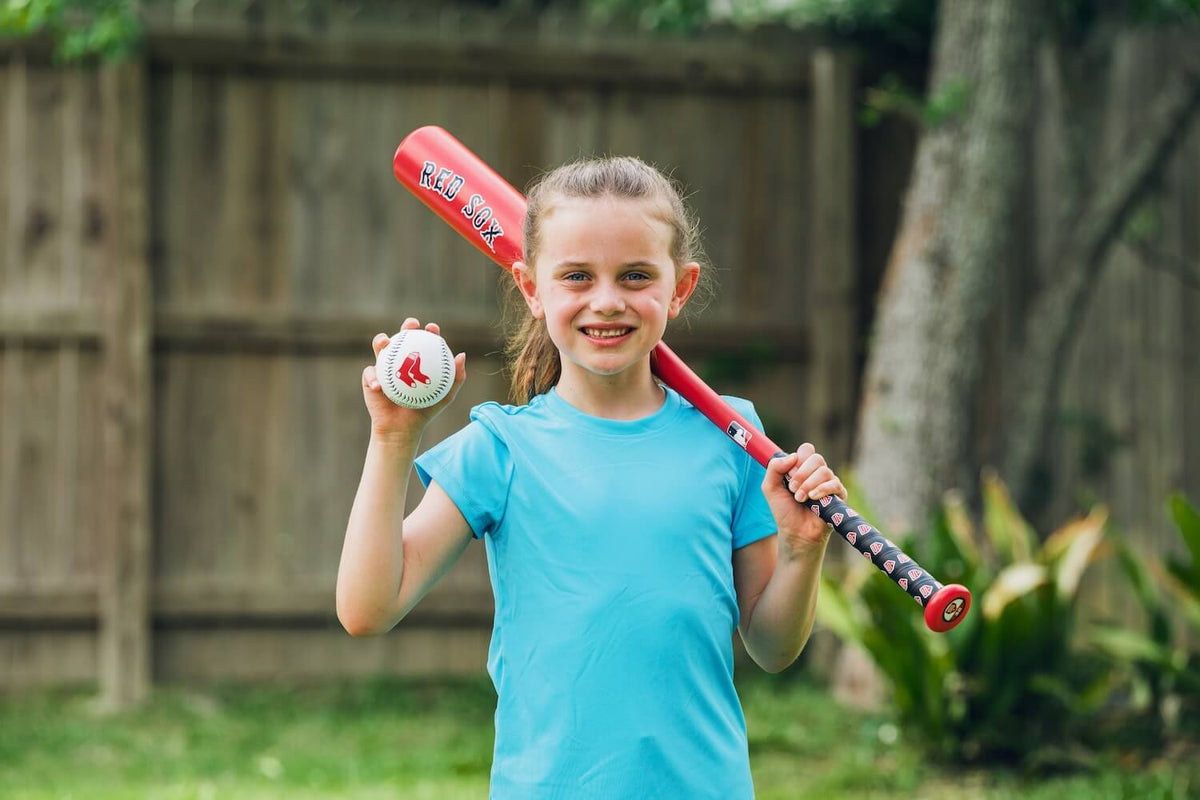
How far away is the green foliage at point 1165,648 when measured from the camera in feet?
14.1

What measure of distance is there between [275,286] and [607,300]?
157 inches

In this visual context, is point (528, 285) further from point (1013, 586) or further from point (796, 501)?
point (1013, 586)

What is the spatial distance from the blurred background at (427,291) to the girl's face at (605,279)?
3.21m

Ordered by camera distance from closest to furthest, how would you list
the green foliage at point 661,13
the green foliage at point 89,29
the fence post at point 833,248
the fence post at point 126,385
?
1. the green foliage at point 89,29
2. the fence post at point 126,385
3. the green foliage at point 661,13
4. the fence post at point 833,248

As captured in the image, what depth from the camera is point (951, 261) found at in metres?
4.91

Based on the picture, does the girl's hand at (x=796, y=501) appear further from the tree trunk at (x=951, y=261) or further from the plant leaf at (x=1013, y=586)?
the tree trunk at (x=951, y=261)

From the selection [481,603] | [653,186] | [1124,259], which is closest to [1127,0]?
[1124,259]

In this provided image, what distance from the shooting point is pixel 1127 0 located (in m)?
5.70

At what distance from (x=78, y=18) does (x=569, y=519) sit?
4269mm

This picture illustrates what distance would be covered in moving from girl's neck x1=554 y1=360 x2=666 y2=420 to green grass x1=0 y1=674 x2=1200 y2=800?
7.41 feet

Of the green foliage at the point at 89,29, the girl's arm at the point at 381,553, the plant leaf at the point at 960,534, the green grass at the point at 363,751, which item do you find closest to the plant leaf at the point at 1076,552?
Answer: the plant leaf at the point at 960,534

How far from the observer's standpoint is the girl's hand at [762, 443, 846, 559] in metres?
1.91

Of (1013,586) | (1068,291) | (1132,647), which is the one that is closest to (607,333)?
(1013,586)

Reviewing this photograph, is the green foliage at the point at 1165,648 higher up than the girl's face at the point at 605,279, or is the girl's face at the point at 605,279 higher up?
the girl's face at the point at 605,279
